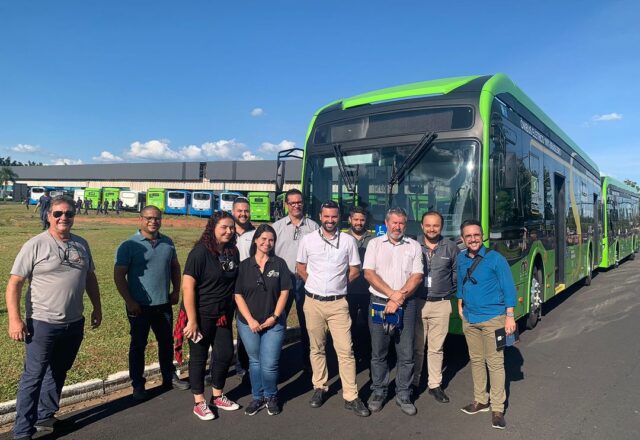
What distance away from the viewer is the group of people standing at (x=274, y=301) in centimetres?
377

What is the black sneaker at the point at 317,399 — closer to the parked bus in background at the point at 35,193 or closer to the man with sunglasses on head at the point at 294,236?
the man with sunglasses on head at the point at 294,236

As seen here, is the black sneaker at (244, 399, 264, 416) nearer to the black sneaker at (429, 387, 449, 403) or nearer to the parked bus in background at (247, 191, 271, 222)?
the black sneaker at (429, 387, 449, 403)

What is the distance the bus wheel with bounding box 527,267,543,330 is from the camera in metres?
7.05

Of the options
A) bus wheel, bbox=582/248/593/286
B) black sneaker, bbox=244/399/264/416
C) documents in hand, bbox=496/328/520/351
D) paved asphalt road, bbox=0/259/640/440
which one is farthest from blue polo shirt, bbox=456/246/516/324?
bus wheel, bbox=582/248/593/286

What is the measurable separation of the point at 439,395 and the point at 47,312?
354 cm

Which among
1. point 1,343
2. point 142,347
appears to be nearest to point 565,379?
point 142,347

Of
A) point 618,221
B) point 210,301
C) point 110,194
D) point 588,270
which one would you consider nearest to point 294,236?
point 210,301

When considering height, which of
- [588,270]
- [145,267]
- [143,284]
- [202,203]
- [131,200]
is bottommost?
[588,270]

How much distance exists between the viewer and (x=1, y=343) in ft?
18.2

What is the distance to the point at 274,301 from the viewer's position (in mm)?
4129

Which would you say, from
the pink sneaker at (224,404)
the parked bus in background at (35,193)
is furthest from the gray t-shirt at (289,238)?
the parked bus in background at (35,193)

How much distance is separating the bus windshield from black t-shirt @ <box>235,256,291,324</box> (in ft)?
6.51

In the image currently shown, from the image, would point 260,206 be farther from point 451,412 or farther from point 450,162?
point 451,412

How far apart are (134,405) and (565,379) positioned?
4535 mm
